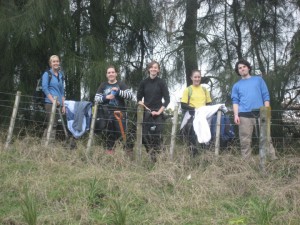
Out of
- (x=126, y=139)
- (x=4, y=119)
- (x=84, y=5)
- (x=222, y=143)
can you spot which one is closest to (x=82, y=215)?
(x=126, y=139)

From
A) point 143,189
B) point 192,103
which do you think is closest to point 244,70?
point 192,103

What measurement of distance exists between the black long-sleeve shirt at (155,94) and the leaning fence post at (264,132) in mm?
1184

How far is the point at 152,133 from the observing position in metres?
5.87

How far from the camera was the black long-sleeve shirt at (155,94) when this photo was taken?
5828mm

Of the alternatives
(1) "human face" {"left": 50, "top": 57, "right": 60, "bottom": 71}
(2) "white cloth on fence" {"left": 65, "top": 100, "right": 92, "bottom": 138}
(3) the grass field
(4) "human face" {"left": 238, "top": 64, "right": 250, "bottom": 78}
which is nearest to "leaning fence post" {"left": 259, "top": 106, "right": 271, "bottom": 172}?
(3) the grass field

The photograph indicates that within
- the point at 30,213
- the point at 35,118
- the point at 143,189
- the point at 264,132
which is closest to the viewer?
the point at 30,213

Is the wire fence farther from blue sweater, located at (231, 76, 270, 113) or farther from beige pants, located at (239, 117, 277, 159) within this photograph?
blue sweater, located at (231, 76, 270, 113)

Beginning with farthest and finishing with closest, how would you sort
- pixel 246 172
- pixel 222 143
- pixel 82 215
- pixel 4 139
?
pixel 4 139 < pixel 222 143 < pixel 246 172 < pixel 82 215

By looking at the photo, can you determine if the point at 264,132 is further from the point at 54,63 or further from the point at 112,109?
the point at 54,63

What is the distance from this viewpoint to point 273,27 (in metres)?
7.30

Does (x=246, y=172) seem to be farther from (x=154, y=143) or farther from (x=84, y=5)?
(x=84, y=5)

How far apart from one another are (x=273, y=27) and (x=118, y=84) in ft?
9.15

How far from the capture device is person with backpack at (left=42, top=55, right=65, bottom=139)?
20.2ft

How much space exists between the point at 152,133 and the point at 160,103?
381 mm
